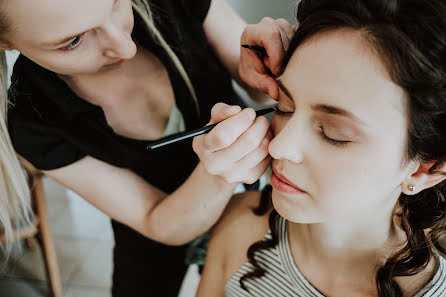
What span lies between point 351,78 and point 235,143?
0.24 m

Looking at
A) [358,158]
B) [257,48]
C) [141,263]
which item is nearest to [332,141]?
[358,158]

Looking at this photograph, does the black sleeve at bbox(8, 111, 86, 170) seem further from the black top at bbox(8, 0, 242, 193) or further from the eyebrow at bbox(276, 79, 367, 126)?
the eyebrow at bbox(276, 79, 367, 126)

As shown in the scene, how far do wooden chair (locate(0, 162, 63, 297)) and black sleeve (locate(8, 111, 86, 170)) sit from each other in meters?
0.78

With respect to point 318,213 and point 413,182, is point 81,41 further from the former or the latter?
point 413,182

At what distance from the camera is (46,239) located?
1.97 metres

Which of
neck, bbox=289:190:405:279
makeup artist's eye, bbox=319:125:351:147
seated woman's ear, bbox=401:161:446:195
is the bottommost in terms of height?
neck, bbox=289:190:405:279

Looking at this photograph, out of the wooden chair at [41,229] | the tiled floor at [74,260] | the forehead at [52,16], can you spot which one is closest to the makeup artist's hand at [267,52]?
the forehead at [52,16]

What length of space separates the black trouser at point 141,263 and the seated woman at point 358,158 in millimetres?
330

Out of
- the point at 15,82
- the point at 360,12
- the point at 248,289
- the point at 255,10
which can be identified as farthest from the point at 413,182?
the point at 255,10

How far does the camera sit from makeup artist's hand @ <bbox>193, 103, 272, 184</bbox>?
28.9 inches

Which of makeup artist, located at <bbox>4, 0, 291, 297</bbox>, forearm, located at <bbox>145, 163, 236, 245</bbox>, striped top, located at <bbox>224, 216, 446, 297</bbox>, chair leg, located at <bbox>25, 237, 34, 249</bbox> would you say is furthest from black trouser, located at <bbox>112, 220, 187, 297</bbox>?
chair leg, located at <bbox>25, 237, 34, 249</bbox>

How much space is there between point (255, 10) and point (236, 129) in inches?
61.1

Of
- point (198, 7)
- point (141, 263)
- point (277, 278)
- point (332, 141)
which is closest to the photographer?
point (332, 141)

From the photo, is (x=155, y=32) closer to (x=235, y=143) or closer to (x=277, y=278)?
(x=235, y=143)
